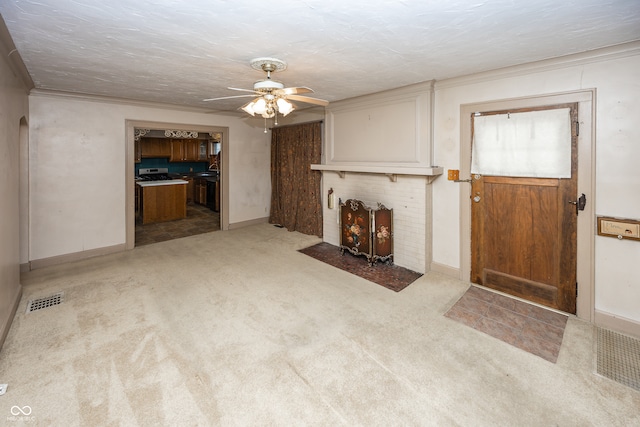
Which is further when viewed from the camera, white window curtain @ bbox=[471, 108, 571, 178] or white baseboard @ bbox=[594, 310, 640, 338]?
white window curtain @ bbox=[471, 108, 571, 178]

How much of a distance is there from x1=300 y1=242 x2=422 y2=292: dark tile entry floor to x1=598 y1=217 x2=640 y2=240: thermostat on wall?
1782 mm

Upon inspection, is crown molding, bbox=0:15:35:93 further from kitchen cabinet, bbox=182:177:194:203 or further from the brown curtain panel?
kitchen cabinet, bbox=182:177:194:203

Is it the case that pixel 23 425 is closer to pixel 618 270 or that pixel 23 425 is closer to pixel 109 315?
pixel 109 315

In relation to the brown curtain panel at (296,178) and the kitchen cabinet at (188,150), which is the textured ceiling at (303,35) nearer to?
the brown curtain panel at (296,178)

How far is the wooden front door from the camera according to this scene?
109 inches

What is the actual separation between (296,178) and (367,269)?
8.43 feet

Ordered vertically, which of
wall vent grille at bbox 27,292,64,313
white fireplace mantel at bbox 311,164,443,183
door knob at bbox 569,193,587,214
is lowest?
wall vent grille at bbox 27,292,64,313

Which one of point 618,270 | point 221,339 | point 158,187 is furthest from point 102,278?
point 618,270

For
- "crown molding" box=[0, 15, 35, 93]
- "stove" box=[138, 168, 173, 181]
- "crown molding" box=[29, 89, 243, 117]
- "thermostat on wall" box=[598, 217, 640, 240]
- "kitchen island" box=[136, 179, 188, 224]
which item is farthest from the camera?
"stove" box=[138, 168, 173, 181]

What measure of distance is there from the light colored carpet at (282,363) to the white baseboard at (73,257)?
29.7 inches

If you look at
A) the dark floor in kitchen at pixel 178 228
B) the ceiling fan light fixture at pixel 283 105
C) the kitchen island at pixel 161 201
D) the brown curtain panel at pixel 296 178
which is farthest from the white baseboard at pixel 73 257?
the ceiling fan light fixture at pixel 283 105

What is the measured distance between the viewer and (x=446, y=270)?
12.1 feet

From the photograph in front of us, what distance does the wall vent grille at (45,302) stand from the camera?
2885 millimetres

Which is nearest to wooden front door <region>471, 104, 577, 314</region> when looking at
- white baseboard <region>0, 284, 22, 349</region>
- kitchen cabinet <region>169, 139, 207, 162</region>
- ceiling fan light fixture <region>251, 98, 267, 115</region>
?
ceiling fan light fixture <region>251, 98, 267, 115</region>
